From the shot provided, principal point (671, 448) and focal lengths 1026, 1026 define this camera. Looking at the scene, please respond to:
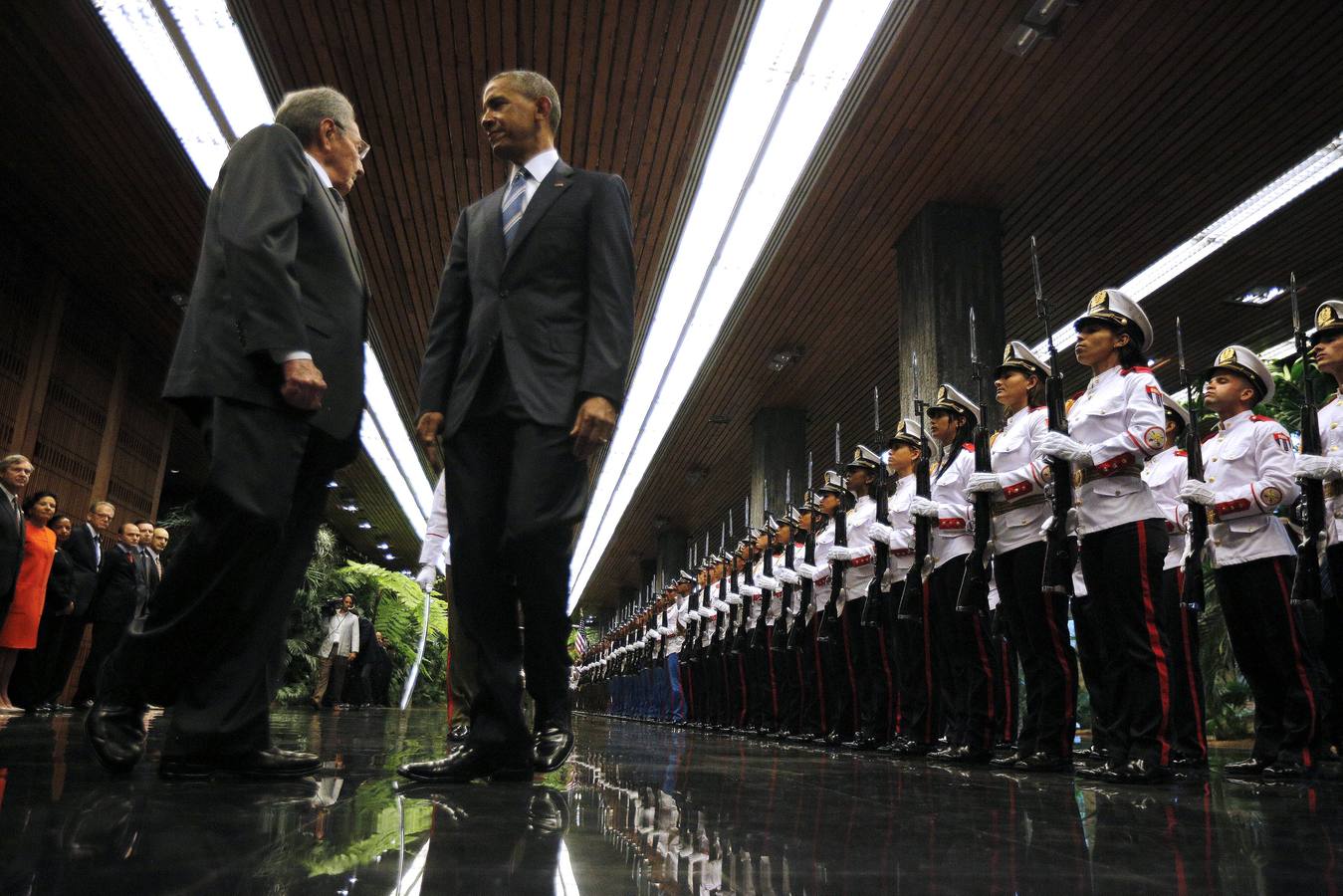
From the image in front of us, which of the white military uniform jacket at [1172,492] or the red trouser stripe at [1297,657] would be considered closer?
the red trouser stripe at [1297,657]

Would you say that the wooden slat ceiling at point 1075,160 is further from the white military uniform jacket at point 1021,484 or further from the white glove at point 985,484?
the white glove at point 985,484

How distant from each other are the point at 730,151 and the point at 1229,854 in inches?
261

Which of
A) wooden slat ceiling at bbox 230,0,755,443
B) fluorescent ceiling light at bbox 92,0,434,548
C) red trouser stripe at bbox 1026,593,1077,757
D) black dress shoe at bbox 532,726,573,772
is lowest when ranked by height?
black dress shoe at bbox 532,726,573,772

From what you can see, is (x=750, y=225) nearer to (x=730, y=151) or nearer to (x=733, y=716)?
(x=730, y=151)

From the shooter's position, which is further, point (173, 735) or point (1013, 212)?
point (1013, 212)

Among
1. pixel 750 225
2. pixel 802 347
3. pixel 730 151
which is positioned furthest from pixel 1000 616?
pixel 802 347

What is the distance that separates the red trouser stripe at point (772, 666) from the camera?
27.8 ft

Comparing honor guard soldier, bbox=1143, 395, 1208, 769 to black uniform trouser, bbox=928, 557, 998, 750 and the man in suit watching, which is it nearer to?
black uniform trouser, bbox=928, 557, 998, 750

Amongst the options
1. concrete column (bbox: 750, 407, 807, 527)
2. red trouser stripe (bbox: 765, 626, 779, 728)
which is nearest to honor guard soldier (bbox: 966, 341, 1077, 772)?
red trouser stripe (bbox: 765, 626, 779, 728)

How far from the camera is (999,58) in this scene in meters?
6.31

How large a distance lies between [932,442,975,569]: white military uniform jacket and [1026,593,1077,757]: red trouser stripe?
90 centimetres

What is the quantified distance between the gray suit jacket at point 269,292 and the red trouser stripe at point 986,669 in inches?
130

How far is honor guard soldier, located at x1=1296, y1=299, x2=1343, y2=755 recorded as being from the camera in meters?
3.79

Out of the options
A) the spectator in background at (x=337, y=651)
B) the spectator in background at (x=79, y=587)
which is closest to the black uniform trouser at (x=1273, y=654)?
the spectator in background at (x=79, y=587)
